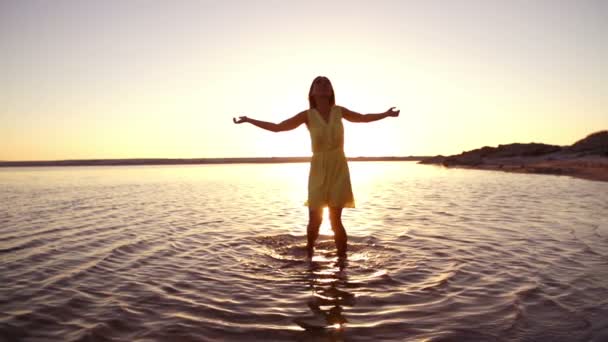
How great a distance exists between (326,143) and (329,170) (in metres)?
0.44

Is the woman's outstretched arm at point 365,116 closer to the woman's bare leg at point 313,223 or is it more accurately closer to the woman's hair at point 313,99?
the woman's hair at point 313,99

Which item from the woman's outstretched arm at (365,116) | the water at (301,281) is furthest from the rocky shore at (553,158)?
the woman's outstretched arm at (365,116)

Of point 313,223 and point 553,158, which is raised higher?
point 553,158

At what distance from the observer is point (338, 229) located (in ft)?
23.5

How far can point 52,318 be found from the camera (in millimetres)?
4492

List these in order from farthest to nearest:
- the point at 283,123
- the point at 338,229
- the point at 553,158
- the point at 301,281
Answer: the point at 553,158 < the point at 338,229 < the point at 283,123 < the point at 301,281

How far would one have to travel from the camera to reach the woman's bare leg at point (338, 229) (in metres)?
7.01

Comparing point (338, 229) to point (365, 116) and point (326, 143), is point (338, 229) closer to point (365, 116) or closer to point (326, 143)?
point (326, 143)

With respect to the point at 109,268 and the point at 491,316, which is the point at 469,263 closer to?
the point at 491,316

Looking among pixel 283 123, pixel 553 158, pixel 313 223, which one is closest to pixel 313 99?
pixel 283 123

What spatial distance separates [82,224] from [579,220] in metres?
13.4

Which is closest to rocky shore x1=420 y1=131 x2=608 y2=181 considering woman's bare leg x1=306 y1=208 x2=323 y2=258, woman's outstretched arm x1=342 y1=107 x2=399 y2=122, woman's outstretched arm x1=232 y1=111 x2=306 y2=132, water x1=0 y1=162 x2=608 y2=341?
water x1=0 y1=162 x2=608 y2=341

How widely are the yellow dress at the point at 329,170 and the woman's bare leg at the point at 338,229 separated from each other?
18cm

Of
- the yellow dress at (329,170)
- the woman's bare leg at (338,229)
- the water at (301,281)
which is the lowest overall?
the water at (301,281)
